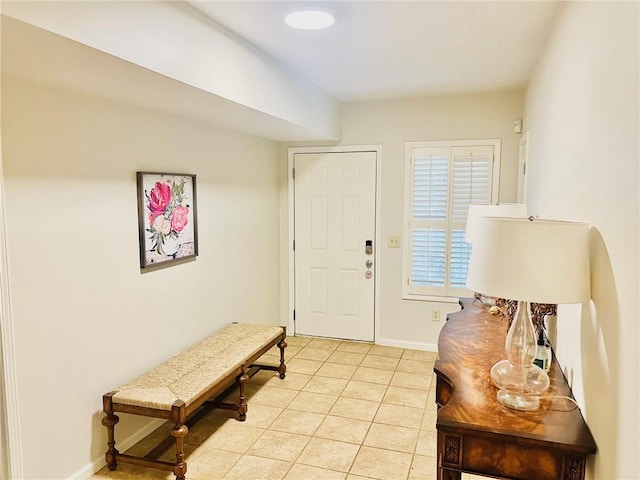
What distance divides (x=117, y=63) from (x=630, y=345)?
1.97 m

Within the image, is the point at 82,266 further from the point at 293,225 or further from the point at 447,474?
the point at 293,225

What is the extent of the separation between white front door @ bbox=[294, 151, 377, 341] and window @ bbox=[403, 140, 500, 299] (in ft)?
1.28

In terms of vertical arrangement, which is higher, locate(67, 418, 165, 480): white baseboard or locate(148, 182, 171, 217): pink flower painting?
locate(148, 182, 171, 217): pink flower painting

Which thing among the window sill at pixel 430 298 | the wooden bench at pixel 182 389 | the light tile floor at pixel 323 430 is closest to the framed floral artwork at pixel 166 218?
the wooden bench at pixel 182 389

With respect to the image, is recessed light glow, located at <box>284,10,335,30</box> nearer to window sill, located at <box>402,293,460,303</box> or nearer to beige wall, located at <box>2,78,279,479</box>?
beige wall, located at <box>2,78,279,479</box>

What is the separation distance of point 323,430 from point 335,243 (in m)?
2.17

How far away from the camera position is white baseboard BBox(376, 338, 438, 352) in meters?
4.69

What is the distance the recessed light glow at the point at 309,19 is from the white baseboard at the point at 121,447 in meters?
2.59

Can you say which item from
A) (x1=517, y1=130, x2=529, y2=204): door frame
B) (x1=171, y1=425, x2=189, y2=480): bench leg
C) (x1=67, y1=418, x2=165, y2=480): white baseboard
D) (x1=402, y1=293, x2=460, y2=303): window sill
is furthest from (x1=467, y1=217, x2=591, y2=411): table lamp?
(x1=402, y1=293, x2=460, y2=303): window sill

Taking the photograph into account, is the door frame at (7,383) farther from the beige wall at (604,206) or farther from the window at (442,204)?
the window at (442,204)

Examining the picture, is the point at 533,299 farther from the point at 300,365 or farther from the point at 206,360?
the point at 300,365

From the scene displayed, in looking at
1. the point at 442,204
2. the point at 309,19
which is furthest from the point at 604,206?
the point at 442,204

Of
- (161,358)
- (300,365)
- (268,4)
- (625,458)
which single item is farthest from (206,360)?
(625,458)

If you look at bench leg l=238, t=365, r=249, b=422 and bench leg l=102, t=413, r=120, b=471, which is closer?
bench leg l=102, t=413, r=120, b=471
